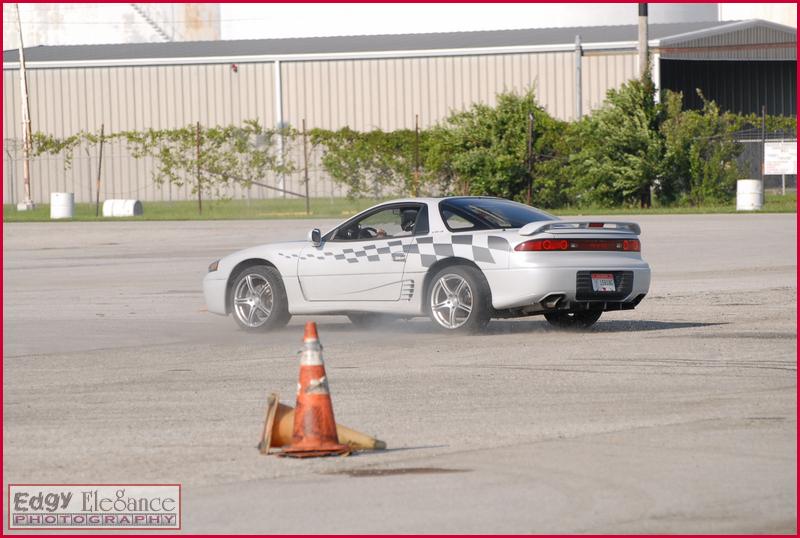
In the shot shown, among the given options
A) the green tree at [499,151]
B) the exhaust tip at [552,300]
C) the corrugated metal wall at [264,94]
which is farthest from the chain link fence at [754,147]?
the exhaust tip at [552,300]

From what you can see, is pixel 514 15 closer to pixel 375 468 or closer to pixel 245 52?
pixel 245 52

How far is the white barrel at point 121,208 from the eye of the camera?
41.0 meters

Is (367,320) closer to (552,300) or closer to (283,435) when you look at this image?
(552,300)

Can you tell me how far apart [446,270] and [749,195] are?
82.4 ft

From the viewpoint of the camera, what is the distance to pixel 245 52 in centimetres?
5519

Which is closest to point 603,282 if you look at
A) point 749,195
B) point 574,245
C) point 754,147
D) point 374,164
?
point 574,245

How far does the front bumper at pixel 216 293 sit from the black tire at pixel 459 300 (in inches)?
93.7

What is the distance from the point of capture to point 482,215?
1386 centimetres

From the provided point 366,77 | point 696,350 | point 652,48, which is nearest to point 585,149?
point 652,48

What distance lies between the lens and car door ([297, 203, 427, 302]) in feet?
45.7

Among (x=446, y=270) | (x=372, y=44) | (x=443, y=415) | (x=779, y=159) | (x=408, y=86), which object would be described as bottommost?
(x=443, y=415)

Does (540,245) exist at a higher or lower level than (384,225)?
lower

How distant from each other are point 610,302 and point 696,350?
1.59 m

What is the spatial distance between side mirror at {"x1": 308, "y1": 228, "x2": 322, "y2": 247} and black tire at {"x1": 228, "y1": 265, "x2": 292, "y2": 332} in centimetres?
53
